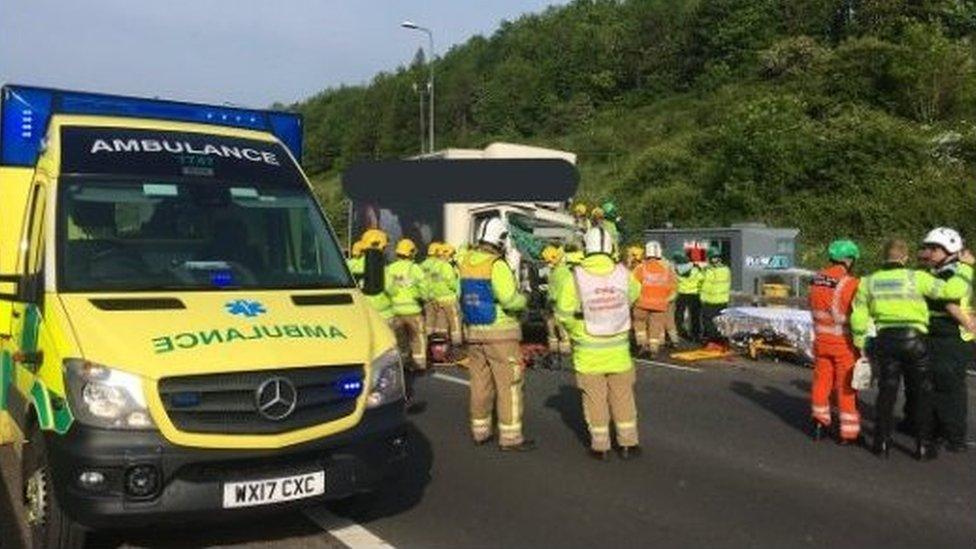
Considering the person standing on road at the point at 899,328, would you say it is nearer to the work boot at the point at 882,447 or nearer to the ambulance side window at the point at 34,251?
the work boot at the point at 882,447

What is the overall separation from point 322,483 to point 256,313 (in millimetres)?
964

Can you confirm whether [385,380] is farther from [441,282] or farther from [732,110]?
[732,110]

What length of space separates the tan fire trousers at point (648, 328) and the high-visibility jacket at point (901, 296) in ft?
24.5

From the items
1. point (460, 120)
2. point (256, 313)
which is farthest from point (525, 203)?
point (460, 120)

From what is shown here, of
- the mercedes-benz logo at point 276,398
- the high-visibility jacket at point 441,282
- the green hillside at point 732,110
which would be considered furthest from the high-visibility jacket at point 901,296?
the green hillside at point 732,110

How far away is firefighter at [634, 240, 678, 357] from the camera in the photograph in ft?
52.0

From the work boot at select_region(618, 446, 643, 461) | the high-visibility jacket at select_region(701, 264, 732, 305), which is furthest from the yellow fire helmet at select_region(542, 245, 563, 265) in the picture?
the work boot at select_region(618, 446, 643, 461)

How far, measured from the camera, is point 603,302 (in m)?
8.22

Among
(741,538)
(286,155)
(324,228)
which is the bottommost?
(741,538)

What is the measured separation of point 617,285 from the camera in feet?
27.3

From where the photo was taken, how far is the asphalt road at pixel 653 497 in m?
6.15

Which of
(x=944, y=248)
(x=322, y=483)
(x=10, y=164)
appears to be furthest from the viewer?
(x=944, y=248)

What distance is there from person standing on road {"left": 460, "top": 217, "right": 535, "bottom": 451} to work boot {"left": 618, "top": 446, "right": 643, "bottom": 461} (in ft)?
2.51

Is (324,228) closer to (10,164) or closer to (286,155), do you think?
(286,155)
